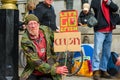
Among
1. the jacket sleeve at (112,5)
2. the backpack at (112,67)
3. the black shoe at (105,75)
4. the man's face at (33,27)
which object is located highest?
the jacket sleeve at (112,5)

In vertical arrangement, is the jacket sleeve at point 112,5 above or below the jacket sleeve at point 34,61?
above

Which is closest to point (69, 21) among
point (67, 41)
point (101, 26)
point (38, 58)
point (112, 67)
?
point (67, 41)

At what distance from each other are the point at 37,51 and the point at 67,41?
0.42 meters

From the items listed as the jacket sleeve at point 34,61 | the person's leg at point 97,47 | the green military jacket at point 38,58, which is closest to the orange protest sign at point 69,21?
the green military jacket at point 38,58

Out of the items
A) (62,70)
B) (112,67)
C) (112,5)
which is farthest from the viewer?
(112,67)

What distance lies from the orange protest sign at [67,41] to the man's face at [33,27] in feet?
0.86


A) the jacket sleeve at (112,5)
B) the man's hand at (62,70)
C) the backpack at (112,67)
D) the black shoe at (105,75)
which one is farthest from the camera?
the backpack at (112,67)

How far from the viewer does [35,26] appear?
20.6ft

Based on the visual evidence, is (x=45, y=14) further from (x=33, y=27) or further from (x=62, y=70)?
(x=62, y=70)

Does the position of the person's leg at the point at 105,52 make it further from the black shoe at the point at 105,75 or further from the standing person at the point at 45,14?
the standing person at the point at 45,14

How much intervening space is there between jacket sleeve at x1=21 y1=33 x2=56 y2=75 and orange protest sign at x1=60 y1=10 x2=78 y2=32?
57cm

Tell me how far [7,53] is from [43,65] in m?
1.19

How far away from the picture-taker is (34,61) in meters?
6.17

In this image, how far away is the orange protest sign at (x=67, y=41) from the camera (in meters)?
6.34
